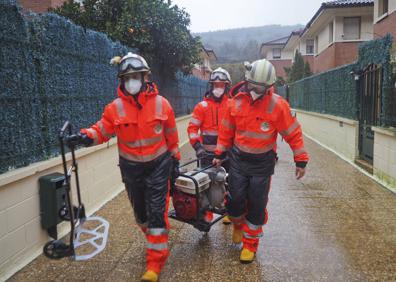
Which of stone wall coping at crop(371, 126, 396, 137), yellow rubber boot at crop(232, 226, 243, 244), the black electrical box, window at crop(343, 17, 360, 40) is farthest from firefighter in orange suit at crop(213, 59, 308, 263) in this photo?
window at crop(343, 17, 360, 40)

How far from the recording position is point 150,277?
369cm

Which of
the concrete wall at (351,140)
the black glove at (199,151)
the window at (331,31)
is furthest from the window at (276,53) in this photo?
the black glove at (199,151)

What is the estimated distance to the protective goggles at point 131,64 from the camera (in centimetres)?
376

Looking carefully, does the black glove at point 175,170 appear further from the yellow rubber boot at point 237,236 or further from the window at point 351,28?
the window at point 351,28

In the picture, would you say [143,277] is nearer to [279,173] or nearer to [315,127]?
[279,173]

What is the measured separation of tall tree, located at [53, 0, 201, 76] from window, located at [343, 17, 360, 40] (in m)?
12.7

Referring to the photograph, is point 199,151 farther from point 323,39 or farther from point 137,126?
point 323,39

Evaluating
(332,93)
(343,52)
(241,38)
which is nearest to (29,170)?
(332,93)

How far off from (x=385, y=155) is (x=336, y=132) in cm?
462

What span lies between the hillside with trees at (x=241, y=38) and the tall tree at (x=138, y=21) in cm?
7441

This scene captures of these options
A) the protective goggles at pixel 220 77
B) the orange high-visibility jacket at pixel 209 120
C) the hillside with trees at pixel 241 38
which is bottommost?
the orange high-visibility jacket at pixel 209 120

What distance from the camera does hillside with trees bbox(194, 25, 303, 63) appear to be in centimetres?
8731

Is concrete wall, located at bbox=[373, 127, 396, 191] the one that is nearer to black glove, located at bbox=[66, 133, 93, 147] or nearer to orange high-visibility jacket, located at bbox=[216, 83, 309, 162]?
orange high-visibility jacket, located at bbox=[216, 83, 309, 162]

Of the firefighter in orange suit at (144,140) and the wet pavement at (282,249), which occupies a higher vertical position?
the firefighter in orange suit at (144,140)
